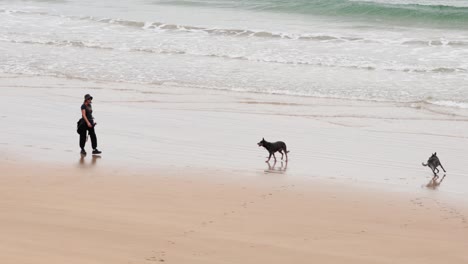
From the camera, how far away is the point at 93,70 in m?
22.8

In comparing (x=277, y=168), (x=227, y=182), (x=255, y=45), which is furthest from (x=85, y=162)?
(x=255, y=45)

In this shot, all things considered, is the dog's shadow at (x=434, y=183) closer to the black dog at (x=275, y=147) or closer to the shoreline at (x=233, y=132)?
the shoreline at (x=233, y=132)

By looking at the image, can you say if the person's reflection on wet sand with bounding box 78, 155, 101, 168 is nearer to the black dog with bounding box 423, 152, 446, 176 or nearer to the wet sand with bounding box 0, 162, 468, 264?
the wet sand with bounding box 0, 162, 468, 264

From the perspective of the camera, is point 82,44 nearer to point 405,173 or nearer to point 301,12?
point 301,12

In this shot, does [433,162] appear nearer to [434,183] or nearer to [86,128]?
[434,183]

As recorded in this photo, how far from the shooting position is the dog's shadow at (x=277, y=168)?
12.5 meters

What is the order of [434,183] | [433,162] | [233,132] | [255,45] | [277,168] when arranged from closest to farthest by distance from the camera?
[434,183], [433,162], [277,168], [233,132], [255,45]

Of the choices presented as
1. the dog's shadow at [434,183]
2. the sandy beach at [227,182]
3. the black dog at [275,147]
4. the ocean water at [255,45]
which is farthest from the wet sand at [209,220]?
the ocean water at [255,45]

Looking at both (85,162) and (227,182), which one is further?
(85,162)

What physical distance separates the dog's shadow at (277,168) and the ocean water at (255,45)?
7.09 m

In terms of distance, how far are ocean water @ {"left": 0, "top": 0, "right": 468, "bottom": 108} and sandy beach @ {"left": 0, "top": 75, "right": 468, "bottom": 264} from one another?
94.7 inches

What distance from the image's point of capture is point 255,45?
27797mm

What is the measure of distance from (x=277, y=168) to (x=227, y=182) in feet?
4.77

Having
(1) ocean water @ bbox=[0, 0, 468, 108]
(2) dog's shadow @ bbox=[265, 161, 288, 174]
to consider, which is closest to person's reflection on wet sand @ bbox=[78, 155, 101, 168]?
(2) dog's shadow @ bbox=[265, 161, 288, 174]
